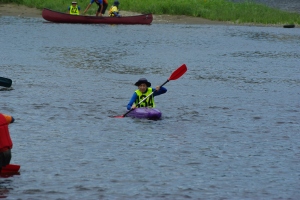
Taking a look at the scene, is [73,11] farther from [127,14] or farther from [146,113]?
[146,113]

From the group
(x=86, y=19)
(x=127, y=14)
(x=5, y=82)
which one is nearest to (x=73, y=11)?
(x=86, y=19)

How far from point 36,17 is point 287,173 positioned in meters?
41.0

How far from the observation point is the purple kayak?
17.9 m

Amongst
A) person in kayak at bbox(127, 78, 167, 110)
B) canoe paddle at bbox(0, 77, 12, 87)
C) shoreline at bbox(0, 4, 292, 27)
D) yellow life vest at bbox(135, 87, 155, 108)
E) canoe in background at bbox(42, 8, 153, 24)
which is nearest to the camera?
person in kayak at bbox(127, 78, 167, 110)

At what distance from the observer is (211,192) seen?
12172 mm

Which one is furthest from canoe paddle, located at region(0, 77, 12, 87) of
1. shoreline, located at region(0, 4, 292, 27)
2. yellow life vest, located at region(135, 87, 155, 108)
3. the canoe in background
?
shoreline, located at region(0, 4, 292, 27)

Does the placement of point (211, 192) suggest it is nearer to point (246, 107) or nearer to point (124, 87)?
point (246, 107)

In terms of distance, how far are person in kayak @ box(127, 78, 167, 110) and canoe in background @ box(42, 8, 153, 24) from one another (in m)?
29.6

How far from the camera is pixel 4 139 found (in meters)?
11.2

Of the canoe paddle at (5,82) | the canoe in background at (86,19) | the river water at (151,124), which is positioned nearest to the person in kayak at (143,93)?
the river water at (151,124)


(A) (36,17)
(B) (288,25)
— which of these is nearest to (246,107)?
(B) (288,25)

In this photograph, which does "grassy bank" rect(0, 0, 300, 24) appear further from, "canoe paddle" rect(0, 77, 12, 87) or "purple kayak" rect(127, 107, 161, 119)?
"purple kayak" rect(127, 107, 161, 119)

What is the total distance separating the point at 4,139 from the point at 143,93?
7206mm

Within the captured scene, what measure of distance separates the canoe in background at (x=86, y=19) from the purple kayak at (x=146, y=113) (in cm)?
2983
